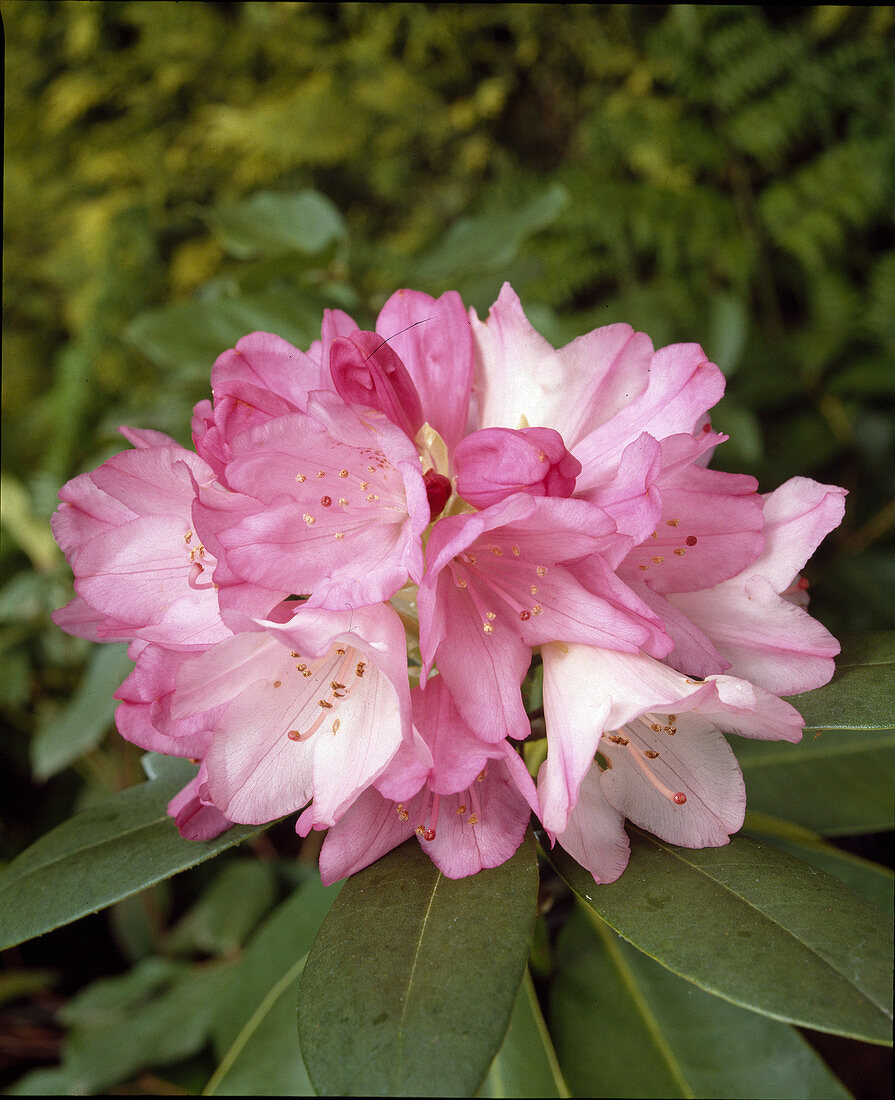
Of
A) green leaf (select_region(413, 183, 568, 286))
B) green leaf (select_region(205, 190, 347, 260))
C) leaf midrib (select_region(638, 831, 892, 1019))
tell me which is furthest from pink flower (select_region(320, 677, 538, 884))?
green leaf (select_region(205, 190, 347, 260))

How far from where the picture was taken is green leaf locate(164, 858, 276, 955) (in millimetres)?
1486

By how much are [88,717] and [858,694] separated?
117cm

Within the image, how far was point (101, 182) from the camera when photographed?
282 centimetres

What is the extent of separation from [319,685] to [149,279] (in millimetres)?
2418

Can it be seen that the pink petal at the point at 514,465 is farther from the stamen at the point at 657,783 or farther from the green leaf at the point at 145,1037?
the green leaf at the point at 145,1037

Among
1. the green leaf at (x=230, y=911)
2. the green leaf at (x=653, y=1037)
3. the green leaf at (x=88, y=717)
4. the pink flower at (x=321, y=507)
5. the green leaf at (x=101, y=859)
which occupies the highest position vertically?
the pink flower at (x=321, y=507)

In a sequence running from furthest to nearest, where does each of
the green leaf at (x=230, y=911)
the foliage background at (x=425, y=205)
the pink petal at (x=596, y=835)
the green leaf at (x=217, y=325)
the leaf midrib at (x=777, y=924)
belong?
the foliage background at (x=425, y=205), the green leaf at (x=230, y=911), the green leaf at (x=217, y=325), the pink petal at (x=596, y=835), the leaf midrib at (x=777, y=924)

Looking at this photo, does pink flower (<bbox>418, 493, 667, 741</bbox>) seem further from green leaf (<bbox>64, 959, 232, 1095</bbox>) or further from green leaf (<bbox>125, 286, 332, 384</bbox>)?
green leaf (<bbox>64, 959, 232, 1095</bbox>)

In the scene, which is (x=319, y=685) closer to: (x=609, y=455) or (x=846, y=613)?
(x=609, y=455)

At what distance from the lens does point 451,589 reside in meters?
0.59

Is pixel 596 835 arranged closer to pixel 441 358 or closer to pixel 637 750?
pixel 637 750

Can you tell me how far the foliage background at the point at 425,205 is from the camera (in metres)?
1.88

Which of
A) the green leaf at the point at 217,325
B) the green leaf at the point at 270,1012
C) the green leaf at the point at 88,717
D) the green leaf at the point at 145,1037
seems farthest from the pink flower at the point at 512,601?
the green leaf at the point at 145,1037

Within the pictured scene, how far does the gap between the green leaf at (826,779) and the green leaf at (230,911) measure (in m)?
1.02
